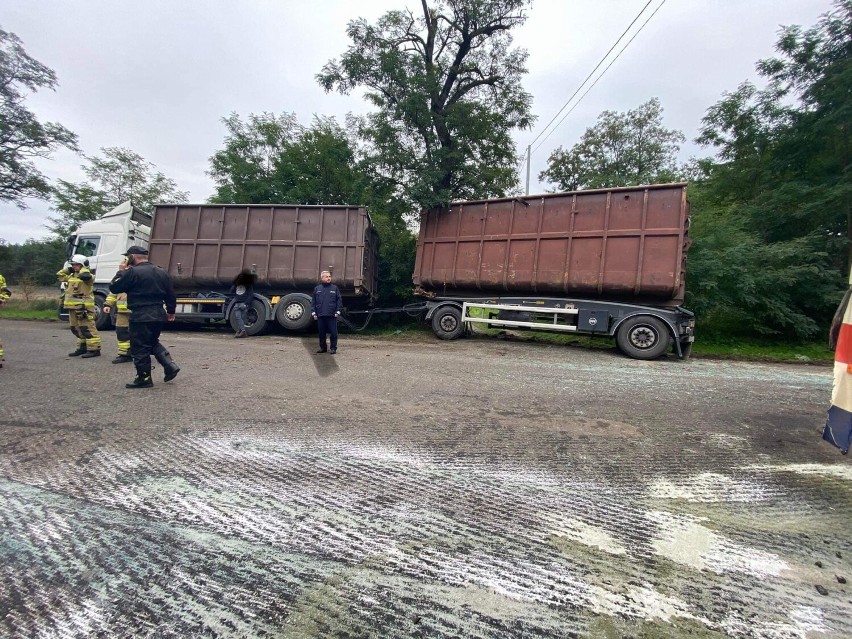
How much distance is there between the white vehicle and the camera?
31.4ft

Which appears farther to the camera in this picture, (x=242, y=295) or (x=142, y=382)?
(x=242, y=295)

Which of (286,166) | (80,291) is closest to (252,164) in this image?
(286,166)

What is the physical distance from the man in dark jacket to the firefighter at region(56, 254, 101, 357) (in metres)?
2.32

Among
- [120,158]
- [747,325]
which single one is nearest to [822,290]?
[747,325]

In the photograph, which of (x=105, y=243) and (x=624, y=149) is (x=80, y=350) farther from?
(x=624, y=149)

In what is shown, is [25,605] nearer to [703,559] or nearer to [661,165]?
[703,559]

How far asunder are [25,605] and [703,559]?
99.4 inches

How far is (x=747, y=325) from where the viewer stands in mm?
9469

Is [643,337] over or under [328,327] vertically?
over

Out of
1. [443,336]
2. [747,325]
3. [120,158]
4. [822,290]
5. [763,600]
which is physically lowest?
[763,600]

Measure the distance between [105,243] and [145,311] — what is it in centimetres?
795

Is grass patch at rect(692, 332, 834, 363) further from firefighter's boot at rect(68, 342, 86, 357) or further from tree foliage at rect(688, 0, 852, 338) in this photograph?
firefighter's boot at rect(68, 342, 86, 357)

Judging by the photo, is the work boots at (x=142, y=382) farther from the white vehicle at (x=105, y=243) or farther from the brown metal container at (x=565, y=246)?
the white vehicle at (x=105, y=243)

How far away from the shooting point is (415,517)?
1790 millimetres
